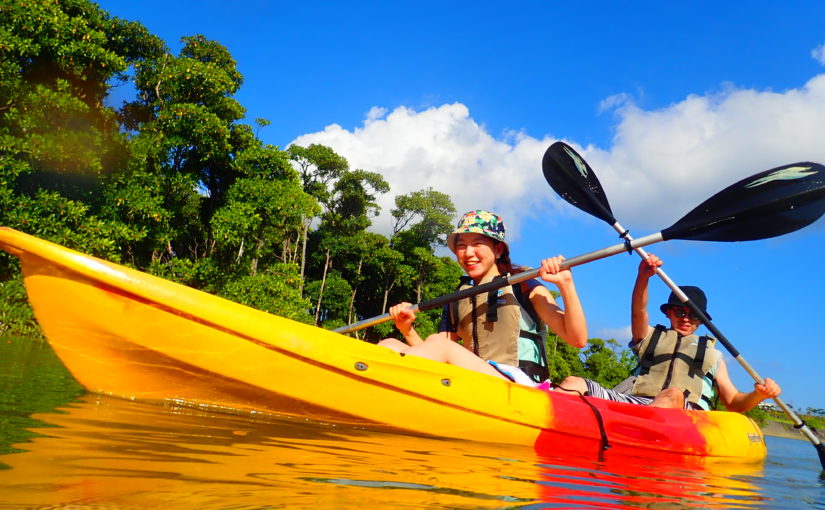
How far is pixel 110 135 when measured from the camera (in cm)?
887

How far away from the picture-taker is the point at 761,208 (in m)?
3.99

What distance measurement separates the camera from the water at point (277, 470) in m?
1.01

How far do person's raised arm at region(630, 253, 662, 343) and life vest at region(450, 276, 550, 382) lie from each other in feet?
3.04

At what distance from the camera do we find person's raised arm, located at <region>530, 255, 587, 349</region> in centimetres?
272

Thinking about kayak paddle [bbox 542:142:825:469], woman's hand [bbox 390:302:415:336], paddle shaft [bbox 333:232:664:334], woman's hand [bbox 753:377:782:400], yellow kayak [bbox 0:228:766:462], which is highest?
kayak paddle [bbox 542:142:825:469]

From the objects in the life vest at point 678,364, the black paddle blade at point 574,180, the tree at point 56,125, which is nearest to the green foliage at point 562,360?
the tree at point 56,125

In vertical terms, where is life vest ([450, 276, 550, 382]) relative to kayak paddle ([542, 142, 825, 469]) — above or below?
below

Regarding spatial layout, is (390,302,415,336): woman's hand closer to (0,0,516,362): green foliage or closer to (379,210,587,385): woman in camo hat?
(379,210,587,385): woman in camo hat

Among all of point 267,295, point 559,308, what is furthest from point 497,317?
point 267,295

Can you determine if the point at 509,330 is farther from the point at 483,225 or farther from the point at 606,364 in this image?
the point at 606,364

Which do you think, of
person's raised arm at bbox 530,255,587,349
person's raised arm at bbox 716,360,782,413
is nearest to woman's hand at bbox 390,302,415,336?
person's raised arm at bbox 530,255,587,349

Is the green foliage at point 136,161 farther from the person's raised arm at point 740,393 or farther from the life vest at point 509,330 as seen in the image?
the person's raised arm at point 740,393

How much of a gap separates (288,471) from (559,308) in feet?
6.39

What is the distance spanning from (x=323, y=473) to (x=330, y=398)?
102cm
